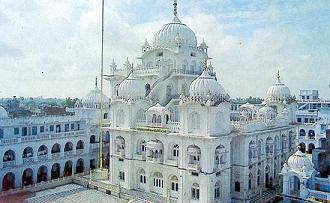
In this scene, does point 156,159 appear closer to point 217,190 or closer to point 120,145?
point 120,145

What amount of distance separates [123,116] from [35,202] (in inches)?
495

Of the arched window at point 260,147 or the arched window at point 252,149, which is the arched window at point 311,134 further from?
the arched window at point 252,149

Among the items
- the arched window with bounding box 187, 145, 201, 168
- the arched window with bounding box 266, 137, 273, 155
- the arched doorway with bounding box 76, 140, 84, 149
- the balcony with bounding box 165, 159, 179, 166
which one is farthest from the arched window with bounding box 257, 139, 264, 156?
the arched doorway with bounding box 76, 140, 84, 149

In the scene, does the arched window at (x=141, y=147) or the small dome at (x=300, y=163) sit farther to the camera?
the arched window at (x=141, y=147)

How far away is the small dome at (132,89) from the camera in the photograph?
37562 millimetres

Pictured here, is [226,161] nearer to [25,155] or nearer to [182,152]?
[182,152]

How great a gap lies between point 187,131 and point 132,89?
9.18 m

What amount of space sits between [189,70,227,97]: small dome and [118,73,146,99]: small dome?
8.01 m

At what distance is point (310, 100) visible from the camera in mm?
80250

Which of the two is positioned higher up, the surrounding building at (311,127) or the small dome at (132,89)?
the small dome at (132,89)

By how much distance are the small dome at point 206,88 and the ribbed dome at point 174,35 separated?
1109 cm

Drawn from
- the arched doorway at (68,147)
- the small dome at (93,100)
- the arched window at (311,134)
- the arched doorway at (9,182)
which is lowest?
the arched doorway at (9,182)

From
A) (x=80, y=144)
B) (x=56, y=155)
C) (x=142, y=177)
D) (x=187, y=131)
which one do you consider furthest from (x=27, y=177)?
(x=187, y=131)

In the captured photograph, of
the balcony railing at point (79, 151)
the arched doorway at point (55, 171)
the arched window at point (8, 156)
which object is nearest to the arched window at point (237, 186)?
the balcony railing at point (79, 151)
